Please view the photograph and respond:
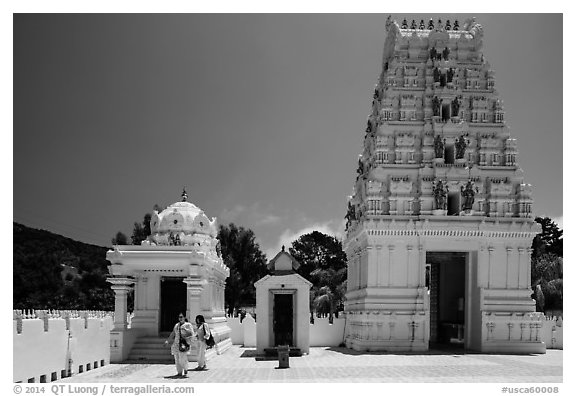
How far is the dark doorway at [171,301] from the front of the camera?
2698 centimetres

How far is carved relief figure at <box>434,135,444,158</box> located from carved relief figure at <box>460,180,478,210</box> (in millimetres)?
1804

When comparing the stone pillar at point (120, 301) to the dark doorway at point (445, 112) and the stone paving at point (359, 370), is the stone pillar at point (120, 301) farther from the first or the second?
the dark doorway at point (445, 112)

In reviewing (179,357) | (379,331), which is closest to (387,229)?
(379,331)

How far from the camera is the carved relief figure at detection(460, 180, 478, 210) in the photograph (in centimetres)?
2875

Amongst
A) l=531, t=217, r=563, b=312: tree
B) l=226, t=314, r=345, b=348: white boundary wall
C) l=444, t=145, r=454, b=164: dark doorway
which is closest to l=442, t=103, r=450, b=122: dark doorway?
l=444, t=145, r=454, b=164: dark doorway

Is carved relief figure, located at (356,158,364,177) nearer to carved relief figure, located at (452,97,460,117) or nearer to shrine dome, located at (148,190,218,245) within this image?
carved relief figure, located at (452,97,460,117)

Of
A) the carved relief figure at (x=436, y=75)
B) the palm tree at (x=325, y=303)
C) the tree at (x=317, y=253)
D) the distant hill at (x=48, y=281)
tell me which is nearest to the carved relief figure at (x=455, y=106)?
the carved relief figure at (x=436, y=75)

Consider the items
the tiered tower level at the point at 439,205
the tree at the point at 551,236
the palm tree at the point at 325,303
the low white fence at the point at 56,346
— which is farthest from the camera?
the tree at the point at 551,236

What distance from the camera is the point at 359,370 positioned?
19266 millimetres

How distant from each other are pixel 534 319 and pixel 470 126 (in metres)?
9.09

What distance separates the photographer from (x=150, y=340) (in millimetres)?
24594

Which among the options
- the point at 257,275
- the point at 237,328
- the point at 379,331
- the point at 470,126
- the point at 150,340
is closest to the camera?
the point at 150,340

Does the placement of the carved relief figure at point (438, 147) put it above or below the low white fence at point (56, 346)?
above
